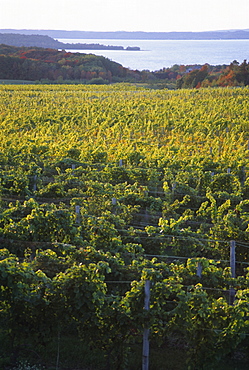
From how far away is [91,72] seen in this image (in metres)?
79.3

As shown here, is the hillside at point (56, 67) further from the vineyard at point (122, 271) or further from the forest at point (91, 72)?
the vineyard at point (122, 271)

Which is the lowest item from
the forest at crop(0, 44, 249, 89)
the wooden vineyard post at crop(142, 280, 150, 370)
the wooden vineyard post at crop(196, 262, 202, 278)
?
the wooden vineyard post at crop(142, 280, 150, 370)

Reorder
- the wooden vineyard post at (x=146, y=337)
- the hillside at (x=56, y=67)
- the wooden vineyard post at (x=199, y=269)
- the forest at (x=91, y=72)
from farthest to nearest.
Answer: the hillside at (x=56, y=67)
the forest at (x=91, y=72)
the wooden vineyard post at (x=199, y=269)
the wooden vineyard post at (x=146, y=337)

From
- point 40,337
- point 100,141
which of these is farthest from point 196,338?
point 100,141

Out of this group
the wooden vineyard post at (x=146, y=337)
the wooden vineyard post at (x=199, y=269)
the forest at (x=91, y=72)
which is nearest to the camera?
the wooden vineyard post at (x=146, y=337)

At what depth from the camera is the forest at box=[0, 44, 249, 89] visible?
62.7 m

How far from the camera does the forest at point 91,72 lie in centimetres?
6269

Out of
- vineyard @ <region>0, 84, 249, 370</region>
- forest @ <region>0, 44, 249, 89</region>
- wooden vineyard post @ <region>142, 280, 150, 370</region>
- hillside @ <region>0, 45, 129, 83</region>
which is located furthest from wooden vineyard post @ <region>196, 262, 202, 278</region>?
hillside @ <region>0, 45, 129, 83</region>

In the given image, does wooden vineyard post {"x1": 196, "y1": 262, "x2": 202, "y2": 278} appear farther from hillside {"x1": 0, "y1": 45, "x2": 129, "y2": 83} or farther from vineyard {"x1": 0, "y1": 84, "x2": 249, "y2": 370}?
hillside {"x1": 0, "y1": 45, "x2": 129, "y2": 83}

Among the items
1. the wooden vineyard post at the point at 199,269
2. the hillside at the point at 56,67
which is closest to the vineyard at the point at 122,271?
the wooden vineyard post at the point at 199,269

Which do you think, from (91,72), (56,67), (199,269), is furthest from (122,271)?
(56,67)

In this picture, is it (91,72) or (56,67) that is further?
(91,72)

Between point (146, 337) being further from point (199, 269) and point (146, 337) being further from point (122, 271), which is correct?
point (199, 269)

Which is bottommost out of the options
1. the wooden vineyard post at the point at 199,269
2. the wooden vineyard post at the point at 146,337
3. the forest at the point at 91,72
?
the wooden vineyard post at the point at 146,337
